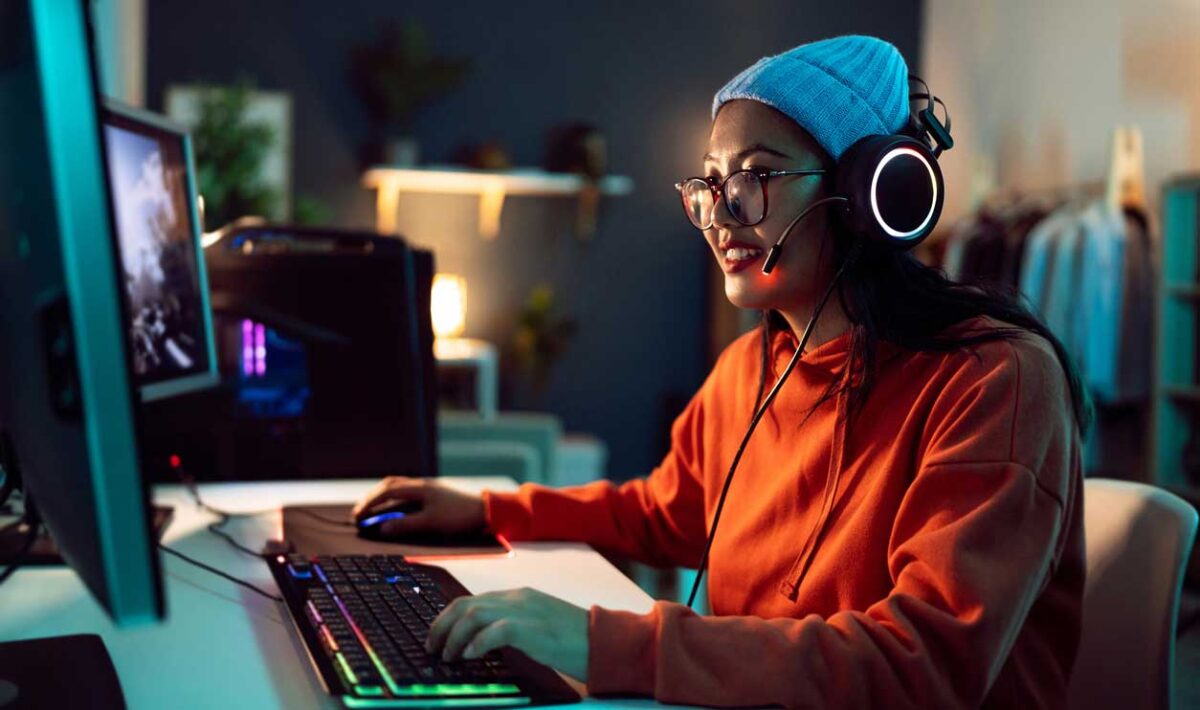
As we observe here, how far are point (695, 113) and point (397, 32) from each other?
1422 millimetres

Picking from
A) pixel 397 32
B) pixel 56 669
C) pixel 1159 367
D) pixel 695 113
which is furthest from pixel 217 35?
pixel 56 669

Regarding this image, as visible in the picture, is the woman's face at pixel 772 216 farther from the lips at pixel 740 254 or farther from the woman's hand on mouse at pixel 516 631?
the woman's hand on mouse at pixel 516 631

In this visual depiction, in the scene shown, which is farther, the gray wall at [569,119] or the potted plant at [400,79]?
the gray wall at [569,119]

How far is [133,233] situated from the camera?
125 cm

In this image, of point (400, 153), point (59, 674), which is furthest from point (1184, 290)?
point (59, 674)

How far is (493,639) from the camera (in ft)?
2.73

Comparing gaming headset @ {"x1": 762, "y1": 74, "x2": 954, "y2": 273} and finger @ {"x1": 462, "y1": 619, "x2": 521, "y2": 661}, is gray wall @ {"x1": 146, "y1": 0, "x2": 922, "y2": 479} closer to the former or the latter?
gaming headset @ {"x1": 762, "y1": 74, "x2": 954, "y2": 273}

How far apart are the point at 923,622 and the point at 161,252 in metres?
0.92

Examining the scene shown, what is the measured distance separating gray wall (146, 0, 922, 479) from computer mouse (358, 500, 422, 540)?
3.90 m

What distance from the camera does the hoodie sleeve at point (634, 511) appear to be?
55.3 inches

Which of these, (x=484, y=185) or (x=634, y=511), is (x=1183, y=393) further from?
(x=634, y=511)

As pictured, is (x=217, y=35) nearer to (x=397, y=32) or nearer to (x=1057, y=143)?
(x=397, y=32)

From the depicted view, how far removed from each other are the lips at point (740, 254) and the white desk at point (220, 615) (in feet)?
1.11

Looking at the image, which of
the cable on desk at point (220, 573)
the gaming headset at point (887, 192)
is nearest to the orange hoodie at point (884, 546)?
the gaming headset at point (887, 192)
